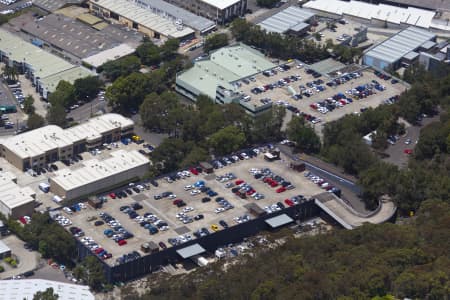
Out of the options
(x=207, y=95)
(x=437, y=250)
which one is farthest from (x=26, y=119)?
(x=437, y=250)

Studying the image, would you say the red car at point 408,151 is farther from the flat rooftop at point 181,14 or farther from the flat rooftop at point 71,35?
the flat rooftop at point 71,35

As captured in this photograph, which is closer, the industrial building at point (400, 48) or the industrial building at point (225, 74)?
the industrial building at point (225, 74)

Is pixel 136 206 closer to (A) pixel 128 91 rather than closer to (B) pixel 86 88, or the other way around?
(A) pixel 128 91

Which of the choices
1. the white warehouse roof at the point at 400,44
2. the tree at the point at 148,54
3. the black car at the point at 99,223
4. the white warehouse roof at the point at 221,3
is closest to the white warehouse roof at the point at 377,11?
the white warehouse roof at the point at 400,44

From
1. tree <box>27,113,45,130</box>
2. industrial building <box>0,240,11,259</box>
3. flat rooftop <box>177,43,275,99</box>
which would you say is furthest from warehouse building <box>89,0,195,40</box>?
industrial building <box>0,240,11,259</box>

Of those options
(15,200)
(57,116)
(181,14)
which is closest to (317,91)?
(181,14)

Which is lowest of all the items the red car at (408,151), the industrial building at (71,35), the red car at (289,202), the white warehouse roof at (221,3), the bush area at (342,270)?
the industrial building at (71,35)

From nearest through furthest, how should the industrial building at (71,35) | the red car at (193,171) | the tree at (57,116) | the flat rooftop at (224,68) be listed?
the red car at (193,171), the tree at (57,116), the flat rooftop at (224,68), the industrial building at (71,35)
